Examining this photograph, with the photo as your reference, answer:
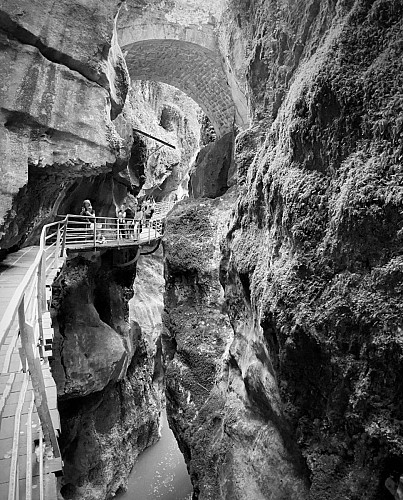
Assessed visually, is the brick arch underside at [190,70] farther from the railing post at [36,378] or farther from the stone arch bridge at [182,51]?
the railing post at [36,378]

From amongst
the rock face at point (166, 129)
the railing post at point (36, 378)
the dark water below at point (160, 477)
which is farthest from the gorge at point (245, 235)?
the rock face at point (166, 129)

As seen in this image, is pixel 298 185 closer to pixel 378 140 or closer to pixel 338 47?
pixel 378 140

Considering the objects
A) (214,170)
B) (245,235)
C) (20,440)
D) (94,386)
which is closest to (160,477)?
(94,386)

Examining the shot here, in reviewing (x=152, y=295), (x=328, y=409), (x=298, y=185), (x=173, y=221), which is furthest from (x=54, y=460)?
(x=152, y=295)

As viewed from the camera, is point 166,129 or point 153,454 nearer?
point 153,454

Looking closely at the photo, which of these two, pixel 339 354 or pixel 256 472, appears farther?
pixel 256 472

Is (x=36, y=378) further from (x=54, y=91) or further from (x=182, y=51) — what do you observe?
(x=182, y=51)

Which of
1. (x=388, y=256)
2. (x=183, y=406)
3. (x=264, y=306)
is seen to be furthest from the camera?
(x=183, y=406)
